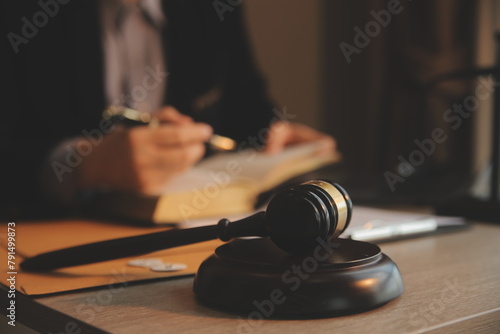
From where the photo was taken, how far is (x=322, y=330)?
407mm

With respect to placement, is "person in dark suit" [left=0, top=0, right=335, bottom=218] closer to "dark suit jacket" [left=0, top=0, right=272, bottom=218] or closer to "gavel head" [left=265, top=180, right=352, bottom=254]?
"dark suit jacket" [left=0, top=0, right=272, bottom=218]

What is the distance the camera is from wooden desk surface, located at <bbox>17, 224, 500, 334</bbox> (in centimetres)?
41

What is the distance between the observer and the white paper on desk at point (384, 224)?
73 cm

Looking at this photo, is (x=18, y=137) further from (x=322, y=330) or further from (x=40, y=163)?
(x=322, y=330)

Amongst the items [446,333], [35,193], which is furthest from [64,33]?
[446,333]

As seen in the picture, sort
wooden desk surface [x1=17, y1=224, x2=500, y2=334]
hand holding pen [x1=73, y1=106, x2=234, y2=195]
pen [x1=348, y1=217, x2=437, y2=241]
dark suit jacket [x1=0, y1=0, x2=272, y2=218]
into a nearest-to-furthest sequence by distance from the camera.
Answer: 1. wooden desk surface [x1=17, y1=224, x2=500, y2=334]
2. pen [x1=348, y1=217, x2=437, y2=241]
3. hand holding pen [x1=73, y1=106, x2=234, y2=195]
4. dark suit jacket [x1=0, y1=0, x2=272, y2=218]

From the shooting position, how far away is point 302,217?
0.46m

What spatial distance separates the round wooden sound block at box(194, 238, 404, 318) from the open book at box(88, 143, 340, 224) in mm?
365

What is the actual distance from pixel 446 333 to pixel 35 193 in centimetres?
92

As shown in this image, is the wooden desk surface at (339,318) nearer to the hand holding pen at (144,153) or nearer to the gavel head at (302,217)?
the gavel head at (302,217)

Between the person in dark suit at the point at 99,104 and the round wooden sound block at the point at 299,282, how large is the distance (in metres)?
0.52

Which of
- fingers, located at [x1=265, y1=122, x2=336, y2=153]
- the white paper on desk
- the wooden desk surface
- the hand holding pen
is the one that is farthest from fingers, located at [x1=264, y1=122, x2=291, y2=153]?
the wooden desk surface

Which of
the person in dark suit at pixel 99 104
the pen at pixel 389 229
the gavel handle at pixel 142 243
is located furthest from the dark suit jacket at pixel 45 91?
the pen at pixel 389 229

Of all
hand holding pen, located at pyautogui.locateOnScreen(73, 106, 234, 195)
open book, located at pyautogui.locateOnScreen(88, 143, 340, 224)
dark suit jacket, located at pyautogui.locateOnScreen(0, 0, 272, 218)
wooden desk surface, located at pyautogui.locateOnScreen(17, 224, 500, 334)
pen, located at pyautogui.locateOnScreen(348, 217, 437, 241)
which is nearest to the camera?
wooden desk surface, located at pyautogui.locateOnScreen(17, 224, 500, 334)
